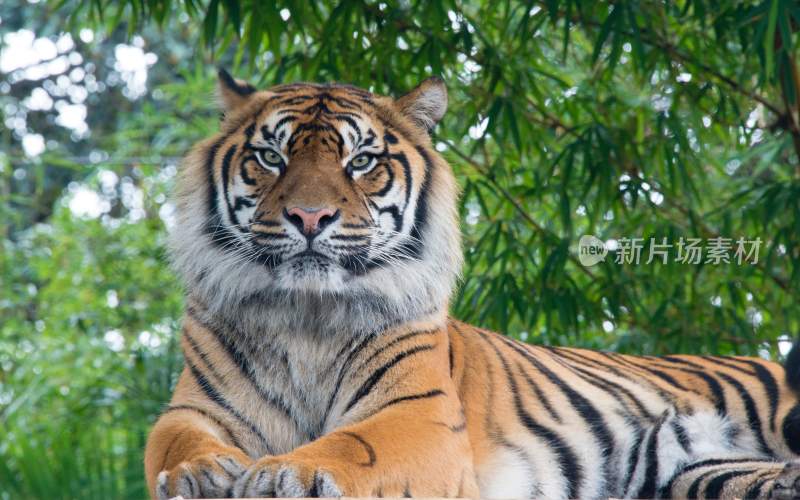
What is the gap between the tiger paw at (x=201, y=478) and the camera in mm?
1940

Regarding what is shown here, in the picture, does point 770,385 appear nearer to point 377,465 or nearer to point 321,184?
point 377,465

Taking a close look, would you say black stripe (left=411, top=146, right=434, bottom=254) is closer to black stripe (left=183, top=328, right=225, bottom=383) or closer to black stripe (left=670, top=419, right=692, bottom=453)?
black stripe (left=183, top=328, right=225, bottom=383)

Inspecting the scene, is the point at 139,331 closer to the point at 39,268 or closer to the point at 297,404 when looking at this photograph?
the point at 39,268

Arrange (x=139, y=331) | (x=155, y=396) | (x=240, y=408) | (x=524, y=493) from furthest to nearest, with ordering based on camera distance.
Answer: (x=139, y=331)
(x=155, y=396)
(x=524, y=493)
(x=240, y=408)

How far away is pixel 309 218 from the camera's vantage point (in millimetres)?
2154

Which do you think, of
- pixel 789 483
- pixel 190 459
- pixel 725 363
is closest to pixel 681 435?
pixel 725 363

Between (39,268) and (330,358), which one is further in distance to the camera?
(39,268)

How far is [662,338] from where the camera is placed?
160 inches

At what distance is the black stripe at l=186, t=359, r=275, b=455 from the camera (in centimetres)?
229

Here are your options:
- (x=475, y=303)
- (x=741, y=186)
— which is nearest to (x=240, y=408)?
(x=475, y=303)

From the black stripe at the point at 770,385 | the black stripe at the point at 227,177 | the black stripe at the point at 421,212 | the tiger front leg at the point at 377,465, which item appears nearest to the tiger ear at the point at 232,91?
the black stripe at the point at 227,177

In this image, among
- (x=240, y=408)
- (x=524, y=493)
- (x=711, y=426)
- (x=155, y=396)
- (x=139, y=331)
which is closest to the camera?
(x=240, y=408)

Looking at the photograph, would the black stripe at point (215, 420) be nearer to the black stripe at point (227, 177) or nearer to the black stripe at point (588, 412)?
the black stripe at point (227, 177)

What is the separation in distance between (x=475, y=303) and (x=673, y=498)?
1498mm
